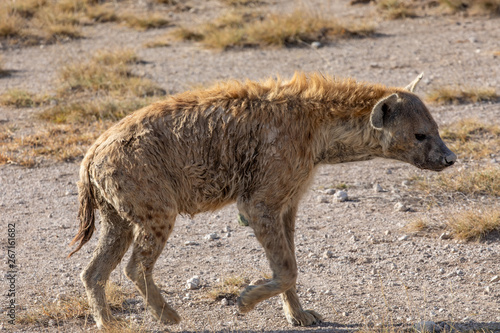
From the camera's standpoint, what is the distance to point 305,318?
13.8 ft

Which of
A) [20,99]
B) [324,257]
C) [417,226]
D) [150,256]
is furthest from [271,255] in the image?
[20,99]

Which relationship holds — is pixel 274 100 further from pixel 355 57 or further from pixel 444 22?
pixel 444 22

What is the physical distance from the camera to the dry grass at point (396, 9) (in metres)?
12.2

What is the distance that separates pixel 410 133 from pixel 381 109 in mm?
256

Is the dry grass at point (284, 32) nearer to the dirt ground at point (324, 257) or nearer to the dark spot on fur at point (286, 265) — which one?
the dirt ground at point (324, 257)

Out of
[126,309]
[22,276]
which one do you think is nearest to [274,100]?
[126,309]

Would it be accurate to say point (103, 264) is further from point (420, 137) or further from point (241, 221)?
point (420, 137)

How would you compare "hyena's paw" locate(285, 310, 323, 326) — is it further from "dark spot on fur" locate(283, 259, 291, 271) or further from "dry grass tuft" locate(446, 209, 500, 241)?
"dry grass tuft" locate(446, 209, 500, 241)

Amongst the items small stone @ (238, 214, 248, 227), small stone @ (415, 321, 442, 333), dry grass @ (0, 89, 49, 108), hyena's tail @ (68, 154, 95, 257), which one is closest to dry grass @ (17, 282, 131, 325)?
hyena's tail @ (68, 154, 95, 257)

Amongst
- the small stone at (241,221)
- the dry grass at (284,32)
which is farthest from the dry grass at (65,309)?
the dry grass at (284,32)

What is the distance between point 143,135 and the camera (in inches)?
156

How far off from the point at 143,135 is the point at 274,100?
83cm

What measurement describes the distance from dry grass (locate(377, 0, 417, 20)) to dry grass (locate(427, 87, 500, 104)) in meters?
4.17

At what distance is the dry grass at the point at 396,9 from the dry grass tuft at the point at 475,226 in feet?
25.0
